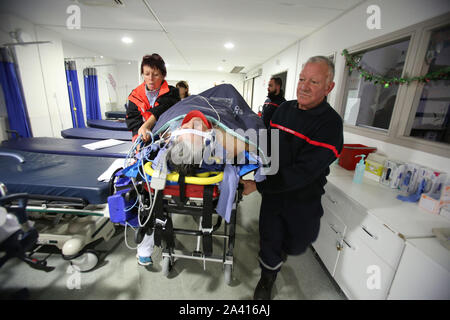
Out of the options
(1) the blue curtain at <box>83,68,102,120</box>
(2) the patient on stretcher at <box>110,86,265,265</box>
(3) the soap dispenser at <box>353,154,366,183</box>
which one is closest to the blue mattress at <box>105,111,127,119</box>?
(1) the blue curtain at <box>83,68,102,120</box>

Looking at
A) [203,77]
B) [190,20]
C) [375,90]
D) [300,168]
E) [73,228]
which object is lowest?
[73,228]

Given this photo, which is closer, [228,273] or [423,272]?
[423,272]

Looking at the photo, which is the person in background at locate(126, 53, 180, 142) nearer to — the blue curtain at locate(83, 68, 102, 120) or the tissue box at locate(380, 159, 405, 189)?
the tissue box at locate(380, 159, 405, 189)

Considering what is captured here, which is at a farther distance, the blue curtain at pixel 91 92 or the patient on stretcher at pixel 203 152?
the blue curtain at pixel 91 92

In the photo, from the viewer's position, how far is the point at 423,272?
93 cm

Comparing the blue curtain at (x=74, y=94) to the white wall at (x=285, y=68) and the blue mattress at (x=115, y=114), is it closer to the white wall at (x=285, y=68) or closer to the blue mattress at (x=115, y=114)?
the blue mattress at (x=115, y=114)

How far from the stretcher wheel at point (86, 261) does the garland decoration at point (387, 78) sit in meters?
2.91

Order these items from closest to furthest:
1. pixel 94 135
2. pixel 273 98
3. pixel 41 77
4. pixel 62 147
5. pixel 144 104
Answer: pixel 144 104
pixel 62 147
pixel 273 98
pixel 94 135
pixel 41 77

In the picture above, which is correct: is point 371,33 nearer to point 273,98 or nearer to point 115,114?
point 273,98

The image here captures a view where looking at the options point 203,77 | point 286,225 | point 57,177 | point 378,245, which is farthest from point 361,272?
point 203,77

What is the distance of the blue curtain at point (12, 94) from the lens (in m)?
3.04

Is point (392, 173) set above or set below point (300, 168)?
below

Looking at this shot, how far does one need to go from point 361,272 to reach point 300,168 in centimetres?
82

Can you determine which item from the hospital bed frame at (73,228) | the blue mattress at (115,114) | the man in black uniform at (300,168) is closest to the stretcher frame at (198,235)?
the man in black uniform at (300,168)
